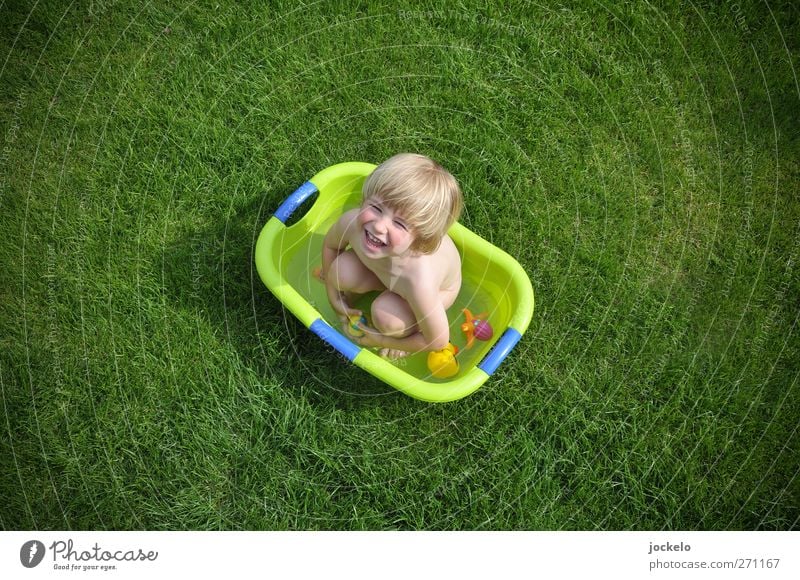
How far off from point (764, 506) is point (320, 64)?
2.07 m

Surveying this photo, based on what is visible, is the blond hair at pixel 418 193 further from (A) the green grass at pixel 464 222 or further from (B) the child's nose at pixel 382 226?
(A) the green grass at pixel 464 222

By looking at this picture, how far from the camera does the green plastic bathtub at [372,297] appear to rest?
192 centimetres

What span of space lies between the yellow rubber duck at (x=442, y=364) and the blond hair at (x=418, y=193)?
44 cm

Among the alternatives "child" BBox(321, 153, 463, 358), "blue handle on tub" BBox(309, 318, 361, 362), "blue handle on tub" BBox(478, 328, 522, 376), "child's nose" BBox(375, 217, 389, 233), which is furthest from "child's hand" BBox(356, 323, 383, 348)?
"child's nose" BBox(375, 217, 389, 233)

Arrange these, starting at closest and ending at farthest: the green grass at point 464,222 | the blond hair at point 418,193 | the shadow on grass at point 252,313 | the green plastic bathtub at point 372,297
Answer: the blond hair at point 418,193, the green plastic bathtub at point 372,297, the green grass at point 464,222, the shadow on grass at point 252,313

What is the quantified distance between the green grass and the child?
0.20 meters

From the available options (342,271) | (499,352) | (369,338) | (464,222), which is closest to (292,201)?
(342,271)

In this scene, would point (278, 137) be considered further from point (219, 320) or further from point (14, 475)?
point (14, 475)

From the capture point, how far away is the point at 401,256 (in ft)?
6.12

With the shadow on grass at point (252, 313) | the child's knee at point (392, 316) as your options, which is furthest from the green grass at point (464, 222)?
the child's knee at point (392, 316)

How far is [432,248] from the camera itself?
1848 millimetres

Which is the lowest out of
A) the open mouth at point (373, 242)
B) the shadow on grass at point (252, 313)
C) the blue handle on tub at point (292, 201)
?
the shadow on grass at point (252, 313)

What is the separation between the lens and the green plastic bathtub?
6.28ft

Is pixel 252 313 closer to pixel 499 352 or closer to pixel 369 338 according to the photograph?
pixel 369 338
